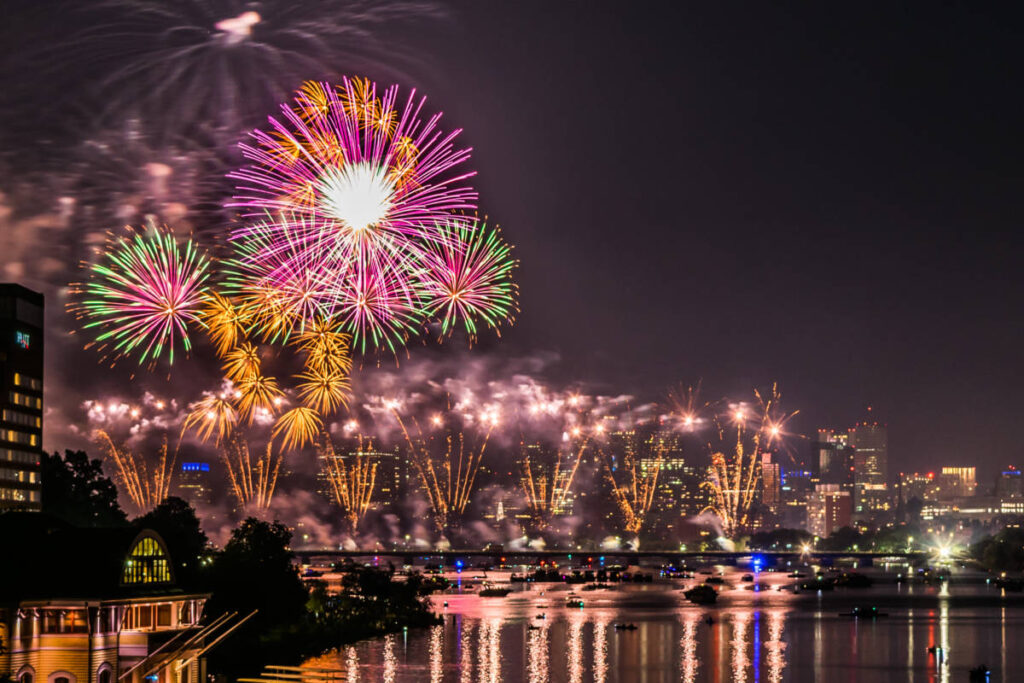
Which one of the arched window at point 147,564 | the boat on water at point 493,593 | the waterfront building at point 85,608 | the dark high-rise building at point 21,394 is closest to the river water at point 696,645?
the boat on water at point 493,593

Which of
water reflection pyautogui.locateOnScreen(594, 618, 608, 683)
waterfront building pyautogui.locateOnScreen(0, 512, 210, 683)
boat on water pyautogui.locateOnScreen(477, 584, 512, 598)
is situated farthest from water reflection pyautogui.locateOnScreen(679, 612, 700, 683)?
boat on water pyautogui.locateOnScreen(477, 584, 512, 598)

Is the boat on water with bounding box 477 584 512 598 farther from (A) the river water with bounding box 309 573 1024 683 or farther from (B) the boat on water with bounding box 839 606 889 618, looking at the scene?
(B) the boat on water with bounding box 839 606 889 618

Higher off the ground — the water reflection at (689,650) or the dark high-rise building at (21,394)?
the dark high-rise building at (21,394)

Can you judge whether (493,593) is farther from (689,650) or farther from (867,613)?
(689,650)

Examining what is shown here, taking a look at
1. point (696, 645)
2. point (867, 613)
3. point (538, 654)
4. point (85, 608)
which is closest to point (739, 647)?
point (696, 645)

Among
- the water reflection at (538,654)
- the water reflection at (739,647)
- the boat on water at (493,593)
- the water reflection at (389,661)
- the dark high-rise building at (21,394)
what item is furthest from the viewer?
the boat on water at (493,593)

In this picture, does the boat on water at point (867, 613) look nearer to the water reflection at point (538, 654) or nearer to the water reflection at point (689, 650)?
the water reflection at point (689, 650)
